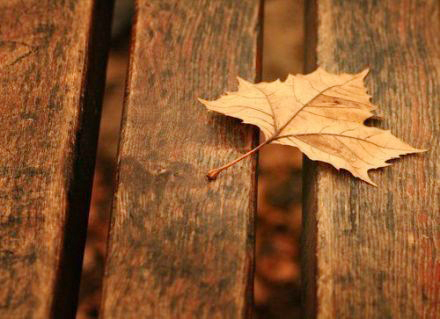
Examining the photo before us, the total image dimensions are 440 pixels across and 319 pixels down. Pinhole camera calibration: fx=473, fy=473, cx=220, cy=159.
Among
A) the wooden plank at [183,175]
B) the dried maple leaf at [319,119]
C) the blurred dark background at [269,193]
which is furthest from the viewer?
the blurred dark background at [269,193]

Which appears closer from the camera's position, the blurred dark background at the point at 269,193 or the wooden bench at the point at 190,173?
the wooden bench at the point at 190,173

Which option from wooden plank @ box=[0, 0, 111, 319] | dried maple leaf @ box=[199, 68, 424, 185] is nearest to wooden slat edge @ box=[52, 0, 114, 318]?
wooden plank @ box=[0, 0, 111, 319]

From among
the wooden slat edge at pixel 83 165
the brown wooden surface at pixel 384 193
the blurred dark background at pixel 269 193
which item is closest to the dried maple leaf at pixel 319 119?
the brown wooden surface at pixel 384 193

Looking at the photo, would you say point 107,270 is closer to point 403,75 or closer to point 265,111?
point 265,111

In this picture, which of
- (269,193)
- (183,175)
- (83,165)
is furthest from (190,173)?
(269,193)

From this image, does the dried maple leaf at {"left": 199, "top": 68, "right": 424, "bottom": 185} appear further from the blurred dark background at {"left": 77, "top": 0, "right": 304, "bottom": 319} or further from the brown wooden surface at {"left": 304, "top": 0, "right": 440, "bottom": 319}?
the blurred dark background at {"left": 77, "top": 0, "right": 304, "bottom": 319}

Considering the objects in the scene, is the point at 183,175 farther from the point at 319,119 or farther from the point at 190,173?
the point at 319,119

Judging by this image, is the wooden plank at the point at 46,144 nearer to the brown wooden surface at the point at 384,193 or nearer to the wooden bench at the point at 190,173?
the wooden bench at the point at 190,173
